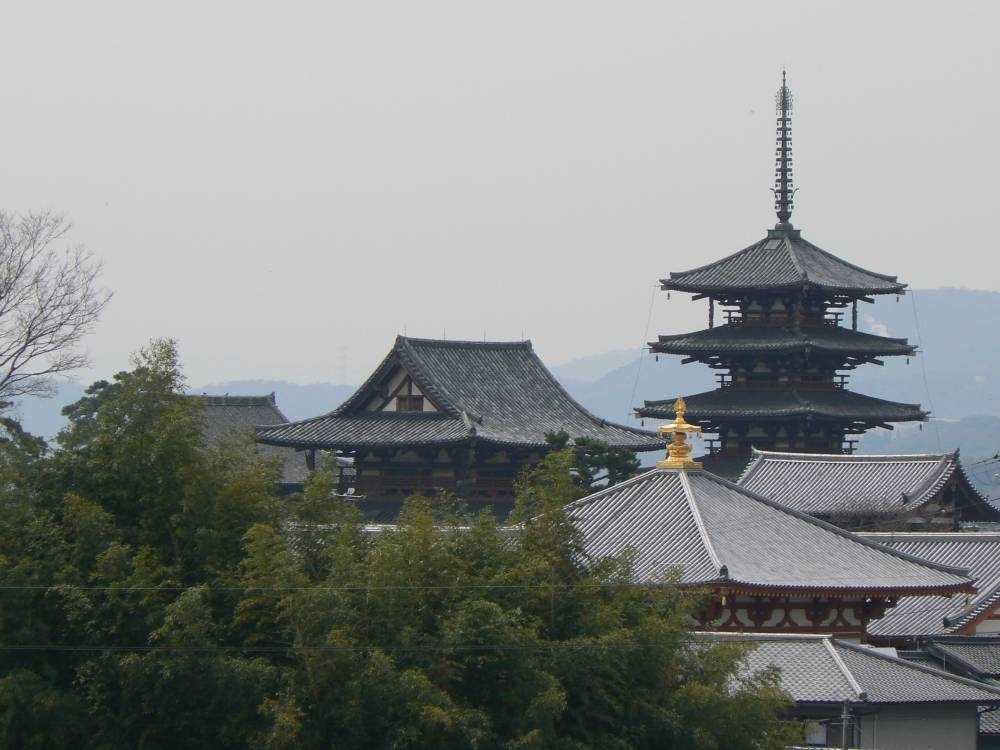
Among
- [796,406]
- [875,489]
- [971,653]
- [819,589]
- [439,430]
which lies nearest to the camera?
[819,589]

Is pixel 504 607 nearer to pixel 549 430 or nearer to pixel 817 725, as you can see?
pixel 817 725

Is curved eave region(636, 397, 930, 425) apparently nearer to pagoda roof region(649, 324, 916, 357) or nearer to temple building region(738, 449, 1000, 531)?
pagoda roof region(649, 324, 916, 357)

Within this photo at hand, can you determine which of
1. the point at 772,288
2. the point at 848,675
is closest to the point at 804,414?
the point at 772,288

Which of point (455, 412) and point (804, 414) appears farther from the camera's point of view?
point (804, 414)

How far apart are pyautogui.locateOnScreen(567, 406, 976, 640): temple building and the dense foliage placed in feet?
18.5

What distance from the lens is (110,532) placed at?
2445cm

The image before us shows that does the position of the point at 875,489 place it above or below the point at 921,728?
above

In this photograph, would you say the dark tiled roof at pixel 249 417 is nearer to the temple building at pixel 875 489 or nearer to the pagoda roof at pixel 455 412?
the pagoda roof at pixel 455 412

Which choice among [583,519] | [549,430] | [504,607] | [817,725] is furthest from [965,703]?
[549,430]

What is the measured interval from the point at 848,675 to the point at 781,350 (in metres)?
34.7

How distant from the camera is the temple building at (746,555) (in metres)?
31.3

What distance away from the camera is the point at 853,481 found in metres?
→ 55.5

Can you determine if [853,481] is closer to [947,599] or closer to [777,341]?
[777,341]

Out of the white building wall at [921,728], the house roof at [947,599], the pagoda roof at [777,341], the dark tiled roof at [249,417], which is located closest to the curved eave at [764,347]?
the pagoda roof at [777,341]
